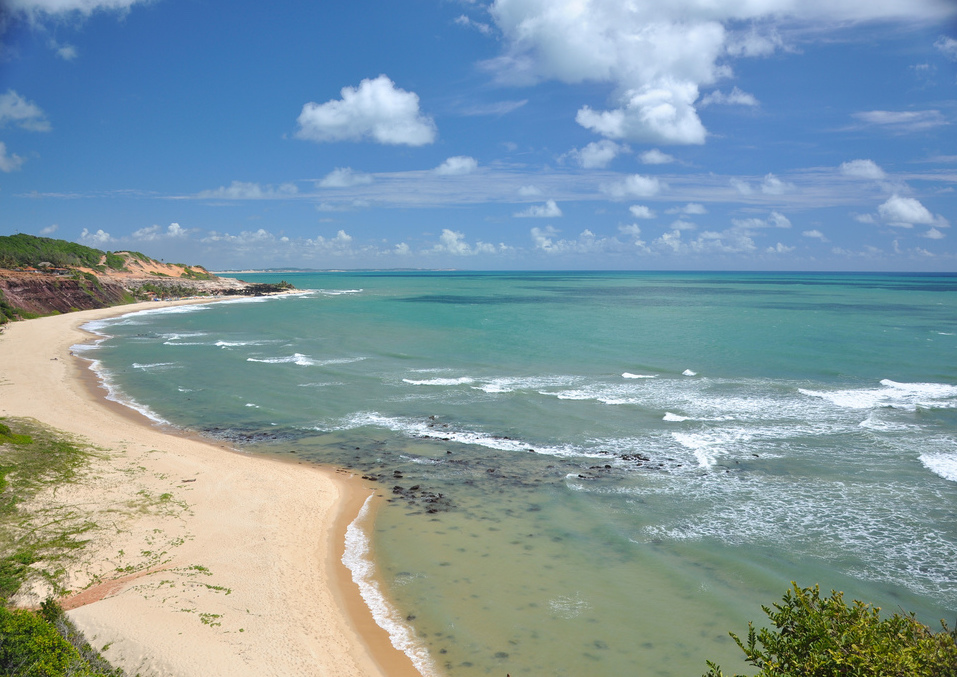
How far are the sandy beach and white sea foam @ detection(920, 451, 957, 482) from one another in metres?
19.5

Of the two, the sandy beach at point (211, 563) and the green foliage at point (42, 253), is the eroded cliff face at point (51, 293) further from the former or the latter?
the sandy beach at point (211, 563)

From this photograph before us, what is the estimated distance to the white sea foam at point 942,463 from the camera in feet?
63.8

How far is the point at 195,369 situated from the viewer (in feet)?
125

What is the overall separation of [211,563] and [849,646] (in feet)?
42.0

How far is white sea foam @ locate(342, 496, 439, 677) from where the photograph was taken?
36.4 ft

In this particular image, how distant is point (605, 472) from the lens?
802 inches

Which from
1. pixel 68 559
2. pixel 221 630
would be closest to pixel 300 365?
pixel 68 559

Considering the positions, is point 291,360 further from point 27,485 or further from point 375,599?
point 375,599

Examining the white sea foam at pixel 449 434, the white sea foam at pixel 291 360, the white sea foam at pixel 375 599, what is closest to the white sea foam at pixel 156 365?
the white sea foam at pixel 291 360

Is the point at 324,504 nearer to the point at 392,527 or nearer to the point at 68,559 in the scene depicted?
the point at 392,527

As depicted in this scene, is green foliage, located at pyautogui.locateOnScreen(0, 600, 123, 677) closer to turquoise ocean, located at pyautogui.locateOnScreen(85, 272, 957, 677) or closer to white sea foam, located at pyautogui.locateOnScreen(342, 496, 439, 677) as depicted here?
white sea foam, located at pyautogui.locateOnScreen(342, 496, 439, 677)

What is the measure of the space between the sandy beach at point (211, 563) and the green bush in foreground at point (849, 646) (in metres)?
6.68

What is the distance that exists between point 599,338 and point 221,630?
4410 centimetres

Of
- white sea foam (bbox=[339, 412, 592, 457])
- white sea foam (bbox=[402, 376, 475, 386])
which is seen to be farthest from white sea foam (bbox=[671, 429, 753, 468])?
white sea foam (bbox=[402, 376, 475, 386])
